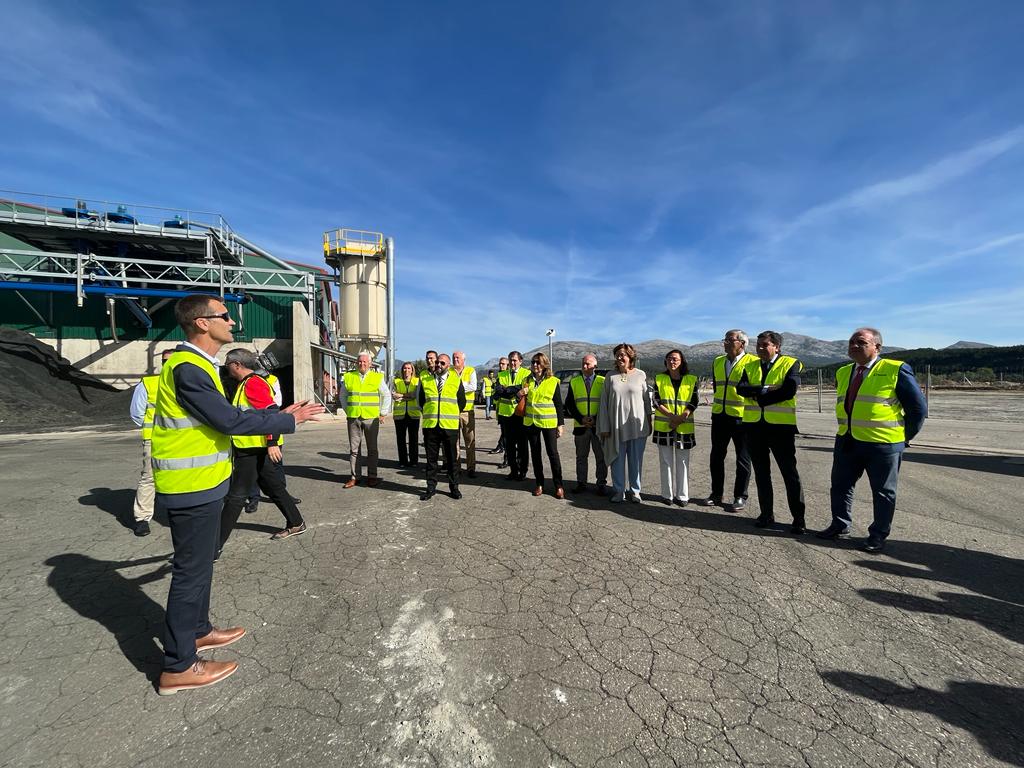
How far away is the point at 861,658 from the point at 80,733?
410 cm

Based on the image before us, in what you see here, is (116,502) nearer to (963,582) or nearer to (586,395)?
(586,395)

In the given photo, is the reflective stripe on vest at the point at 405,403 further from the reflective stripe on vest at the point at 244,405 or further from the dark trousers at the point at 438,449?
the reflective stripe on vest at the point at 244,405

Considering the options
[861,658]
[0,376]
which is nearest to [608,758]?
[861,658]

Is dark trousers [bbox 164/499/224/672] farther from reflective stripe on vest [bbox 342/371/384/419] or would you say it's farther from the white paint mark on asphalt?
reflective stripe on vest [bbox 342/371/384/419]

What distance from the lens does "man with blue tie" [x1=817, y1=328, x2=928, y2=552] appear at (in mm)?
3885

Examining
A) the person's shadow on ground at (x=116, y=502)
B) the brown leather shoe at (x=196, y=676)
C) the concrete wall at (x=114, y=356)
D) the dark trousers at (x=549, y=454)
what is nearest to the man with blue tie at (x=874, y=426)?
the dark trousers at (x=549, y=454)

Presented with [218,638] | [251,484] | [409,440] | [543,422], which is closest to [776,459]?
[543,422]

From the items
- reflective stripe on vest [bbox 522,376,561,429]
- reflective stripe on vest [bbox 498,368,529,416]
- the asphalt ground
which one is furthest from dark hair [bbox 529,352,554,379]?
the asphalt ground

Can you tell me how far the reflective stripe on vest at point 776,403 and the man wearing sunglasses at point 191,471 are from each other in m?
4.63

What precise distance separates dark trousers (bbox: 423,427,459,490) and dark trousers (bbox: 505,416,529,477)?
1187 mm

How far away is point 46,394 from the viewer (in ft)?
56.6

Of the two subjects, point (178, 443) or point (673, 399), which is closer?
point (178, 443)

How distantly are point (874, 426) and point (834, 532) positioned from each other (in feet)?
3.74

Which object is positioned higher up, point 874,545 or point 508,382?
point 508,382
